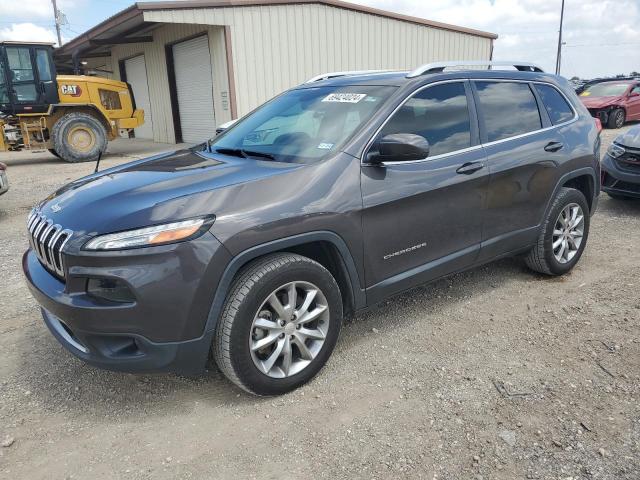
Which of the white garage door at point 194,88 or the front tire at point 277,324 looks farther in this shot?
the white garage door at point 194,88

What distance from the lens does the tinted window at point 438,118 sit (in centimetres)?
328

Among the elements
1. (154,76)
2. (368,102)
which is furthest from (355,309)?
(154,76)

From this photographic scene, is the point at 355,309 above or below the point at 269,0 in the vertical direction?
below

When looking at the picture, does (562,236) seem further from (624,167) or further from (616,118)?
(616,118)

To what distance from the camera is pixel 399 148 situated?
114 inches

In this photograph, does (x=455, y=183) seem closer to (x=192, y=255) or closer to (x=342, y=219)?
(x=342, y=219)

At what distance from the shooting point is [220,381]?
10.00 ft

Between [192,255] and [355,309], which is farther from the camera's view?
[355,309]

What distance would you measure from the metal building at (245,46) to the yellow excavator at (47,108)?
8.14 ft

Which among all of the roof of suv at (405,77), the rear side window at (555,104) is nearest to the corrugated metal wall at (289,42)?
the roof of suv at (405,77)

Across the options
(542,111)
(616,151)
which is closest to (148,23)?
(616,151)

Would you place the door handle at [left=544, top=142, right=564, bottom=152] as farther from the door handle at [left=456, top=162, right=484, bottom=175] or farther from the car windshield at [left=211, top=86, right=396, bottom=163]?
the car windshield at [left=211, top=86, right=396, bottom=163]

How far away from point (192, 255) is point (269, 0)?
13.2 meters

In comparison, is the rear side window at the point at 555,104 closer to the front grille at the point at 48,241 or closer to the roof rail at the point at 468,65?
the roof rail at the point at 468,65
